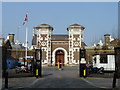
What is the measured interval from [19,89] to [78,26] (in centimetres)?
3788

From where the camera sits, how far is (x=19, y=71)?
24484mm

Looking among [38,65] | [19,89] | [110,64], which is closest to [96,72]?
[110,64]

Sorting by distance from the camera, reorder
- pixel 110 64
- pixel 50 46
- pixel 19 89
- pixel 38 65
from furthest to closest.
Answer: pixel 50 46, pixel 110 64, pixel 38 65, pixel 19 89

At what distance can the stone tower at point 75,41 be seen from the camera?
47.9 metres

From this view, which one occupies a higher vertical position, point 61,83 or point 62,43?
point 62,43

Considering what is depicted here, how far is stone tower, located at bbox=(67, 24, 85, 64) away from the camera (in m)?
47.9

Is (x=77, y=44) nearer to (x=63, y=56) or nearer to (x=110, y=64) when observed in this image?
(x=63, y=56)

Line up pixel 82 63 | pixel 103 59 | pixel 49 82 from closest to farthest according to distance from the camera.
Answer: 1. pixel 49 82
2. pixel 82 63
3. pixel 103 59

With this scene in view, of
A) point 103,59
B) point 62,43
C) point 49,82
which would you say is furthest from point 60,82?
point 62,43

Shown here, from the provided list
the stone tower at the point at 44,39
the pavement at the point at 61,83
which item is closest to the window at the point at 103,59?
the pavement at the point at 61,83

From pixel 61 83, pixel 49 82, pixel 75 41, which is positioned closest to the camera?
pixel 61 83

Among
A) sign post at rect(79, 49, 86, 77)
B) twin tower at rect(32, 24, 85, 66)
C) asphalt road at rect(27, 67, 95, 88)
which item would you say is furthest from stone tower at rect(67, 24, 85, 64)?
asphalt road at rect(27, 67, 95, 88)

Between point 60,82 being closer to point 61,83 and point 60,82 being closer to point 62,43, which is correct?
point 61,83

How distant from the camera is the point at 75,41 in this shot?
4816 centimetres
